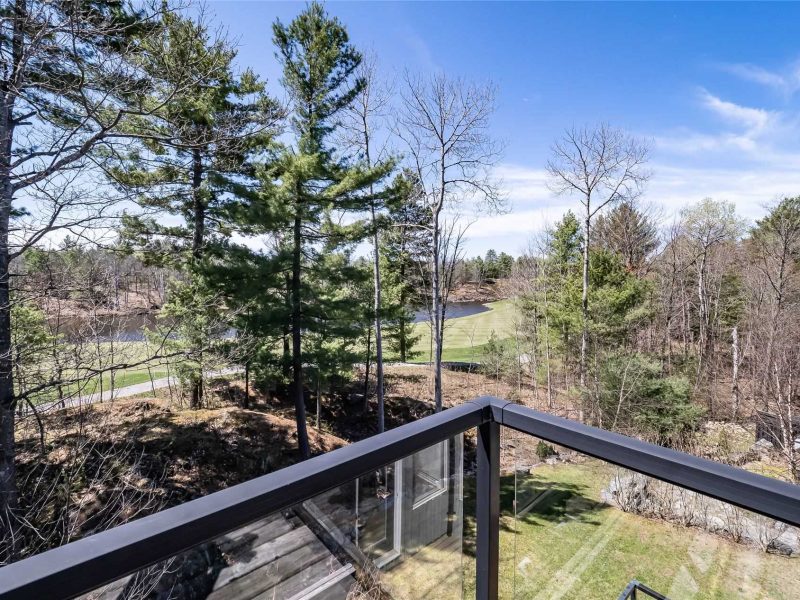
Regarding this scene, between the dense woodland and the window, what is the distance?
15.0ft

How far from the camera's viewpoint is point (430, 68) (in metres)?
10.4

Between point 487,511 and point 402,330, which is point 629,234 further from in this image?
point 487,511

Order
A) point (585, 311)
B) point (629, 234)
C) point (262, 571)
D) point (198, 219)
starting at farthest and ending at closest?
point (629, 234), point (585, 311), point (198, 219), point (262, 571)

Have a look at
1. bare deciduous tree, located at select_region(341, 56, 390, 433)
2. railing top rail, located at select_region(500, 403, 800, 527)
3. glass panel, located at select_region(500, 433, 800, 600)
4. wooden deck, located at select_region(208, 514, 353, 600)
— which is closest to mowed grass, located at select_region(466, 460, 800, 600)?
glass panel, located at select_region(500, 433, 800, 600)

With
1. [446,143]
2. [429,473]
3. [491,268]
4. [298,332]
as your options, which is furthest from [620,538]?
[491,268]

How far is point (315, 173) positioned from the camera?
802 centimetres

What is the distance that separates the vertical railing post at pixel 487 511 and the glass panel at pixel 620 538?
0.05 meters

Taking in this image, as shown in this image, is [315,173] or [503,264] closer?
[315,173]

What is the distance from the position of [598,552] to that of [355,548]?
87cm

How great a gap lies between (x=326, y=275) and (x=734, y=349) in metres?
13.1

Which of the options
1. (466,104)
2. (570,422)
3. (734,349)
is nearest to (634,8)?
(466,104)

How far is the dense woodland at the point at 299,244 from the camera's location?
15.3ft

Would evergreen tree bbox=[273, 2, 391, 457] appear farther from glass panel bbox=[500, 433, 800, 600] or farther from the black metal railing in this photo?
the black metal railing

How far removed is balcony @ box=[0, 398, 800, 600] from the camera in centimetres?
71
